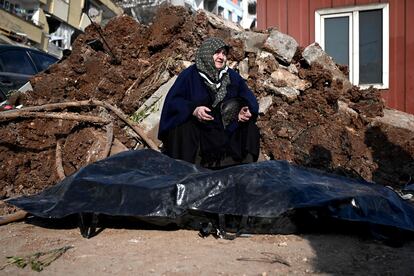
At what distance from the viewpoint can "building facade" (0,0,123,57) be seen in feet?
91.6

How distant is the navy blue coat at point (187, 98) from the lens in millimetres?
4535

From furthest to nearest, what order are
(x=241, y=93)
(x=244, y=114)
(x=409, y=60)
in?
(x=409, y=60), (x=241, y=93), (x=244, y=114)

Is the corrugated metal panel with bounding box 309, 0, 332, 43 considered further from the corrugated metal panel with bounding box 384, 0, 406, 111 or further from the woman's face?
the woman's face

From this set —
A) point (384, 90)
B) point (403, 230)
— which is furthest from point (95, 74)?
point (403, 230)

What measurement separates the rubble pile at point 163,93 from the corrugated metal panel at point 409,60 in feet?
3.02

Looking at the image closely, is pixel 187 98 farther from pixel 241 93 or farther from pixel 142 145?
pixel 142 145

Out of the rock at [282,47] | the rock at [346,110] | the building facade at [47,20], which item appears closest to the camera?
the rock at [346,110]

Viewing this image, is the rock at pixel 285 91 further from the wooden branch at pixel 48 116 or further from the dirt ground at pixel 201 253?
the dirt ground at pixel 201 253

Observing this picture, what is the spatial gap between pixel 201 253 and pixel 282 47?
408 centimetres

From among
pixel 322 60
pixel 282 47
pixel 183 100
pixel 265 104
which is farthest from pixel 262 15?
pixel 183 100

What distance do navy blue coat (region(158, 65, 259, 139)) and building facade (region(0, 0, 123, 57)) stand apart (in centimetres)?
2398

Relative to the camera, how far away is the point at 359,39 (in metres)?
7.13

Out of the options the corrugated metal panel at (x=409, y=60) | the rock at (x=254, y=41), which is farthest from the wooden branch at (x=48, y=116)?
the corrugated metal panel at (x=409, y=60)

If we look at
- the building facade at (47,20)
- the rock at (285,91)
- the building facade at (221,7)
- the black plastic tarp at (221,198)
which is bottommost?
the black plastic tarp at (221,198)
